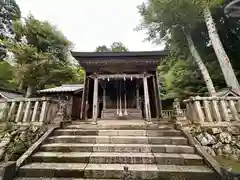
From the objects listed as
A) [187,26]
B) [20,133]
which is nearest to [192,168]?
[20,133]

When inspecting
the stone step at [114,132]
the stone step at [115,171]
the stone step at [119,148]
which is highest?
the stone step at [114,132]

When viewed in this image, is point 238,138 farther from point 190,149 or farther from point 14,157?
point 14,157

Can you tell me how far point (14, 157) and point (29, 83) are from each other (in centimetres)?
1135

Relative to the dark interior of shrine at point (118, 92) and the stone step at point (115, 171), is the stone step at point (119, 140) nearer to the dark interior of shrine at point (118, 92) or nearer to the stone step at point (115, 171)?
the stone step at point (115, 171)

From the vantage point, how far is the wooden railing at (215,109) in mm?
3904

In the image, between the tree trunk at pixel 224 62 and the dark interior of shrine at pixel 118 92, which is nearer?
the tree trunk at pixel 224 62

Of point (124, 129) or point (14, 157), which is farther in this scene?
point (124, 129)

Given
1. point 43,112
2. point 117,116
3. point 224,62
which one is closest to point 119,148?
point 43,112

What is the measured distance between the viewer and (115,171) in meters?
2.46

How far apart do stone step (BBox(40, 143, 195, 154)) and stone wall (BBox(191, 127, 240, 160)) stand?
0.62 m

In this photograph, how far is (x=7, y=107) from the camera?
4.40 meters

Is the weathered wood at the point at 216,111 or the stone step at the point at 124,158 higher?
the weathered wood at the point at 216,111

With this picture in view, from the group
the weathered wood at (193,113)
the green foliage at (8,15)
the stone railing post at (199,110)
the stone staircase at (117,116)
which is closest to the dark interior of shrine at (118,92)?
the stone staircase at (117,116)

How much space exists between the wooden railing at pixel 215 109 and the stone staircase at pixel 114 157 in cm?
97
